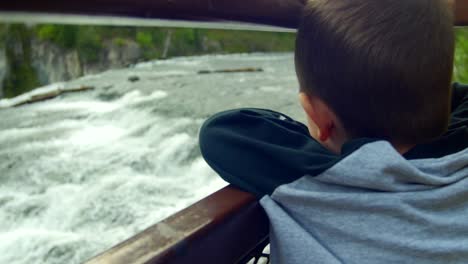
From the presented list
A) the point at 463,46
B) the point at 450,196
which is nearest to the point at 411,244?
the point at 450,196

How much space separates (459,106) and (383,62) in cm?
29

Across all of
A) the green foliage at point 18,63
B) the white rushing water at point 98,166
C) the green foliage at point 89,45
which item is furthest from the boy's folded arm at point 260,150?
the green foliage at point 89,45

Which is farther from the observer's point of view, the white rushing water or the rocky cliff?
the rocky cliff

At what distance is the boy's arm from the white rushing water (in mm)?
1854

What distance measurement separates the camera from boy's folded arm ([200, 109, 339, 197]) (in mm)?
453

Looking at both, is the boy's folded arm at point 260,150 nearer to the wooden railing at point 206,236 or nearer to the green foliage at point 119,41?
the wooden railing at point 206,236

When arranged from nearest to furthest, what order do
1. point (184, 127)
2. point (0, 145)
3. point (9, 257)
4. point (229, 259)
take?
point (229, 259) → point (9, 257) → point (0, 145) → point (184, 127)

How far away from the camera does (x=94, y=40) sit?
12.0 m

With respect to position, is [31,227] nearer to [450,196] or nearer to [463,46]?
[450,196]

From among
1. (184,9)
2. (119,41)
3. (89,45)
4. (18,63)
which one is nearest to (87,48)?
(89,45)

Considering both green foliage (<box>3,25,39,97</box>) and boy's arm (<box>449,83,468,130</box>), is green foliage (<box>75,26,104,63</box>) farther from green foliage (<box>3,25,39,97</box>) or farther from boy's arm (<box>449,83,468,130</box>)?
boy's arm (<box>449,83,468,130</box>)

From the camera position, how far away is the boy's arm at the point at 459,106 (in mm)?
587

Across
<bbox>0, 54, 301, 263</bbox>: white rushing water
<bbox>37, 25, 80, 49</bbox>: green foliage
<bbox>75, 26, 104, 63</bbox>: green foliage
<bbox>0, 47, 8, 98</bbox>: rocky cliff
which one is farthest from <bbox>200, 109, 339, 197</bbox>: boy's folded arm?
<bbox>75, 26, 104, 63</bbox>: green foliage

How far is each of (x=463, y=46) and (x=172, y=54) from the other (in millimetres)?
11643
